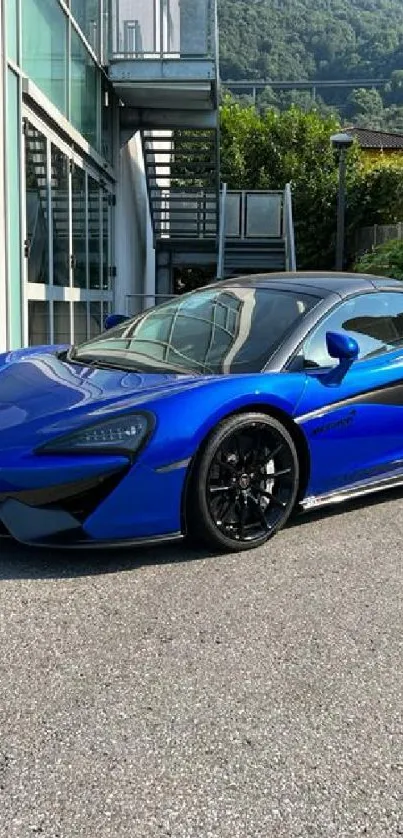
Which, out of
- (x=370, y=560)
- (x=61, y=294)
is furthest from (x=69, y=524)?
(x=61, y=294)

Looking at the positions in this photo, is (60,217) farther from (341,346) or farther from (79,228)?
(341,346)

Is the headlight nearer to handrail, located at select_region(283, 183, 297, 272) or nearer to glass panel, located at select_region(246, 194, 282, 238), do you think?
handrail, located at select_region(283, 183, 297, 272)

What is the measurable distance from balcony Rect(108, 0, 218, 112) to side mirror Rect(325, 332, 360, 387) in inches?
310

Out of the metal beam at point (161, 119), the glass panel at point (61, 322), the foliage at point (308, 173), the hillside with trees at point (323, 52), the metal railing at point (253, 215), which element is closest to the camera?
the glass panel at point (61, 322)

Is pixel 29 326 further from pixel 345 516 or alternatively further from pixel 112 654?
pixel 112 654

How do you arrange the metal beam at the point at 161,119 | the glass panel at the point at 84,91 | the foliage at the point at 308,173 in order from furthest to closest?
the foliage at the point at 308,173 < the metal beam at the point at 161,119 < the glass panel at the point at 84,91

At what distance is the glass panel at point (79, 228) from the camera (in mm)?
9922

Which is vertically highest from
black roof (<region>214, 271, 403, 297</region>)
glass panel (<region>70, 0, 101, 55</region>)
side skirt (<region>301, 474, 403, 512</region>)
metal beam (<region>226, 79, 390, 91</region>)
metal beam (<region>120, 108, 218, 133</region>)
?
metal beam (<region>226, 79, 390, 91</region>)

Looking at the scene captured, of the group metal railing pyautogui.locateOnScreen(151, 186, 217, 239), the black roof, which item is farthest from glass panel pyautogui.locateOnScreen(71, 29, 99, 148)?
the black roof

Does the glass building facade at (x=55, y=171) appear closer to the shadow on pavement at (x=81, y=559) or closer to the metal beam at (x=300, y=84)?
the shadow on pavement at (x=81, y=559)

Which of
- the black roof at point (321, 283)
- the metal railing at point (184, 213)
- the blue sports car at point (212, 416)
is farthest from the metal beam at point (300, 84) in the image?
the blue sports car at point (212, 416)

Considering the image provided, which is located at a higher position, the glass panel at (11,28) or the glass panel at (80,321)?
the glass panel at (11,28)

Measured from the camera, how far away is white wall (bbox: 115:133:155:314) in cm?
1344

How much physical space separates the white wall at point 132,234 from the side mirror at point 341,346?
9191 mm
